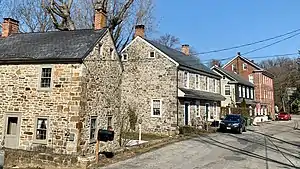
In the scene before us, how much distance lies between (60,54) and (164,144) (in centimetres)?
884

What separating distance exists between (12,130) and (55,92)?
386cm

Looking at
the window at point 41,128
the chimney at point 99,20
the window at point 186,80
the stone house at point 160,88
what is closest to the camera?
the window at point 41,128

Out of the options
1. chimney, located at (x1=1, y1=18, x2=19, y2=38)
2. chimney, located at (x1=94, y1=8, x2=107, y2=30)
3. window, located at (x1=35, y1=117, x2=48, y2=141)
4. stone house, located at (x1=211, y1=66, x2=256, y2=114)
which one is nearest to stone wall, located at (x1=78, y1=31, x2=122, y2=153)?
chimney, located at (x1=94, y1=8, x2=107, y2=30)

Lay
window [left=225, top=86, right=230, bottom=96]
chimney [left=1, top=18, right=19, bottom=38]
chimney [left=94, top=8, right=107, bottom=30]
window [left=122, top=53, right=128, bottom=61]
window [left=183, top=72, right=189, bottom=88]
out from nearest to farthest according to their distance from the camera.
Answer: chimney [left=94, top=8, right=107, bottom=30], chimney [left=1, top=18, right=19, bottom=38], window [left=183, top=72, right=189, bottom=88], window [left=122, top=53, right=128, bottom=61], window [left=225, top=86, right=230, bottom=96]

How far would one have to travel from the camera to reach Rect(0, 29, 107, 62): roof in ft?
57.4

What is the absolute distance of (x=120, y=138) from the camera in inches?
846

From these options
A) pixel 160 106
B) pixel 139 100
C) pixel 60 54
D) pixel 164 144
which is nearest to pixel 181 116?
pixel 160 106

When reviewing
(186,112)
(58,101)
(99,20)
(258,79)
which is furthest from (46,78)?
(258,79)

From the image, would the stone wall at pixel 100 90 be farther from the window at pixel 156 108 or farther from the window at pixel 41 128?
the window at pixel 156 108

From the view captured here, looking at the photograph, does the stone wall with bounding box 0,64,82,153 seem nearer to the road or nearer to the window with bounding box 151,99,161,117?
the road

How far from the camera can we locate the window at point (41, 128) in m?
17.0

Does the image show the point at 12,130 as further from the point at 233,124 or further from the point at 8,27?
the point at 233,124

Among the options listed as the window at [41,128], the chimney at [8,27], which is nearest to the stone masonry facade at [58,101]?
the window at [41,128]

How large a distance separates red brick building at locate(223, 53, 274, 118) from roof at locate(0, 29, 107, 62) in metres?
40.3
